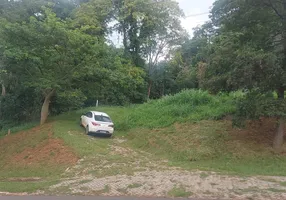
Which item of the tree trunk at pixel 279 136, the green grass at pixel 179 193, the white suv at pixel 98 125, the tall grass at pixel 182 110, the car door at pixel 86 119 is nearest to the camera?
the green grass at pixel 179 193

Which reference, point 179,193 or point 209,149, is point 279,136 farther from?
point 179,193

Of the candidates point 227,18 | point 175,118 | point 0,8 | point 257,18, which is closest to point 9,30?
point 0,8

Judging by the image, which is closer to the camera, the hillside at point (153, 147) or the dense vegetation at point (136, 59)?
the hillside at point (153, 147)

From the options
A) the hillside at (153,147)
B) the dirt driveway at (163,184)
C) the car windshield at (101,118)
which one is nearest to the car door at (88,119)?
the car windshield at (101,118)

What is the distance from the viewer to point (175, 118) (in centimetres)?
1914

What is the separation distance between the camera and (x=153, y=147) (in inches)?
650

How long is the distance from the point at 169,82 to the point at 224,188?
33.1 m

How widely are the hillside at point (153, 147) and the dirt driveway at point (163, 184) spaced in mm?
167

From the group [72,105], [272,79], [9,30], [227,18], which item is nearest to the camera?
[272,79]

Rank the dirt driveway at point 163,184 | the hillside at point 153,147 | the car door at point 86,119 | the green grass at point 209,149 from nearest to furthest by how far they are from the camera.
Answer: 1. the dirt driveway at point 163,184
2. the hillside at point 153,147
3. the green grass at point 209,149
4. the car door at point 86,119

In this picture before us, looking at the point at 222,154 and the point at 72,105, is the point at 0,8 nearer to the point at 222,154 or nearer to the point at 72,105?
the point at 72,105

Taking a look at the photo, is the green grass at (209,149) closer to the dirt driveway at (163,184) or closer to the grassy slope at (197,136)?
the grassy slope at (197,136)

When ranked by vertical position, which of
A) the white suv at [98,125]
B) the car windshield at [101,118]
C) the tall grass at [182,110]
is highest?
the tall grass at [182,110]

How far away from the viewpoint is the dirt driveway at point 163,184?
25.1 ft
